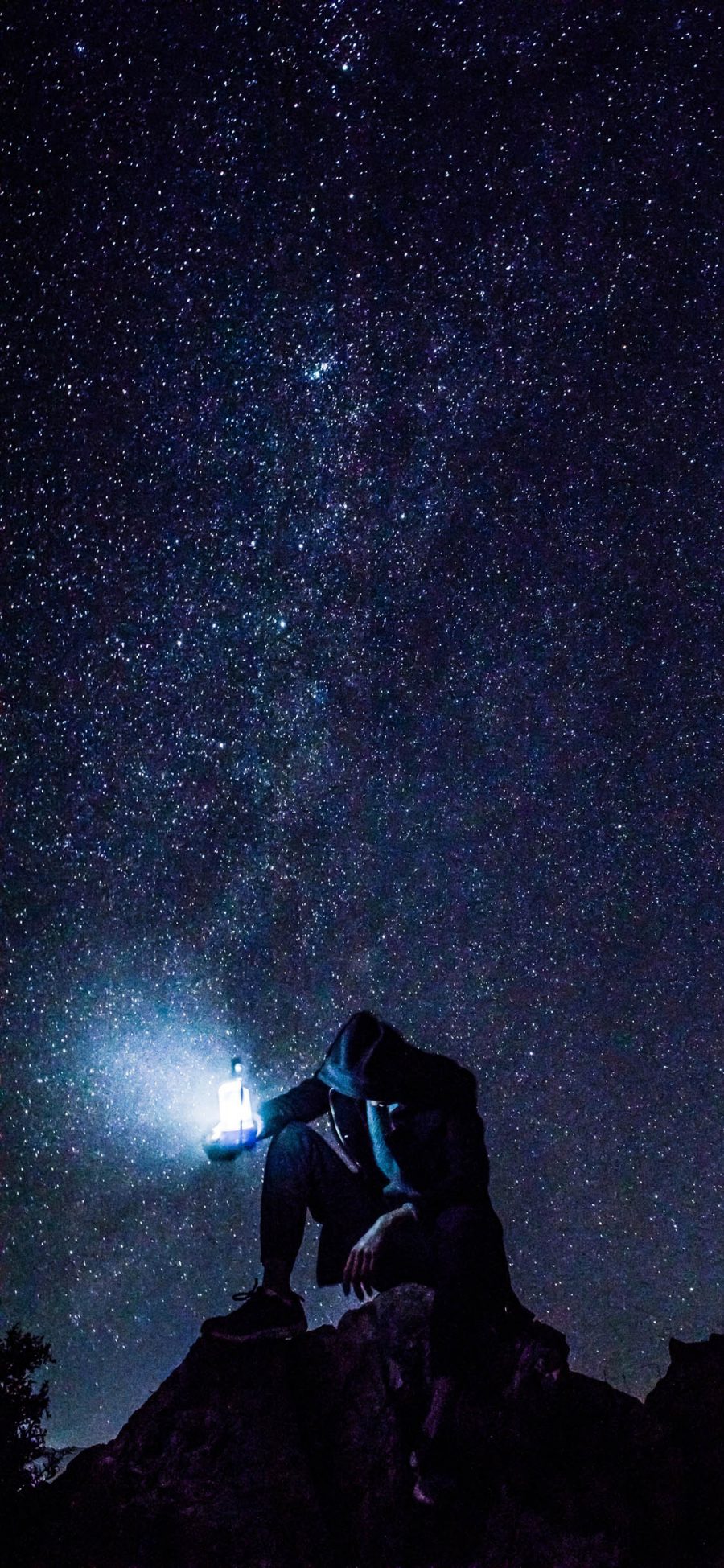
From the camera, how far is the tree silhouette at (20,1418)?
6168 millimetres

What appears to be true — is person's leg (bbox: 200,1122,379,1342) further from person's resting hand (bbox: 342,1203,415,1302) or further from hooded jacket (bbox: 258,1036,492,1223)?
person's resting hand (bbox: 342,1203,415,1302)

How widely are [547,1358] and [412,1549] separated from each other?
113 centimetres

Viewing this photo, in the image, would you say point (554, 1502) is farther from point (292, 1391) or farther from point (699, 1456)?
point (292, 1391)

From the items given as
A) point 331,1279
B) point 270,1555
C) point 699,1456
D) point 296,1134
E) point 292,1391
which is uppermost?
point 296,1134

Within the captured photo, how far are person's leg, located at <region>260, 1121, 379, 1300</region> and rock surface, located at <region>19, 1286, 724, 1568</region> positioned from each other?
0.46 metres

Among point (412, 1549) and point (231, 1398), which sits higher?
point (231, 1398)

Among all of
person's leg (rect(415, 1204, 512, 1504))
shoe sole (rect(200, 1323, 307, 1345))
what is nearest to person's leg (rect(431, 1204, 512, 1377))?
person's leg (rect(415, 1204, 512, 1504))

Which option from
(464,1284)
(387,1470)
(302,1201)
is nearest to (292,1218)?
(302,1201)

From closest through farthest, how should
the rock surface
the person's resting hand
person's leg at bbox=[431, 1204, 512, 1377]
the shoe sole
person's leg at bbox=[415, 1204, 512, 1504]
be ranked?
the rock surface → person's leg at bbox=[415, 1204, 512, 1504] → person's leg at bbox=[431, 1204, 512, 1377] → the person's resting hand → the shoe sole

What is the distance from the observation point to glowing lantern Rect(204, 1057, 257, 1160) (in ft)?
19.9

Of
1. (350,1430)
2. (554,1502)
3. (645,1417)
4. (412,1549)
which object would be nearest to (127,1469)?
(350,1430)

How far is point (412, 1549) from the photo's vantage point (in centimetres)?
531

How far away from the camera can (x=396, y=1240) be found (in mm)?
5742

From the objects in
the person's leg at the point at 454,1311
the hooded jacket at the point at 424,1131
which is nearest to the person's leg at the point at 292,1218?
the hooded jacket at the point at 424,1131
